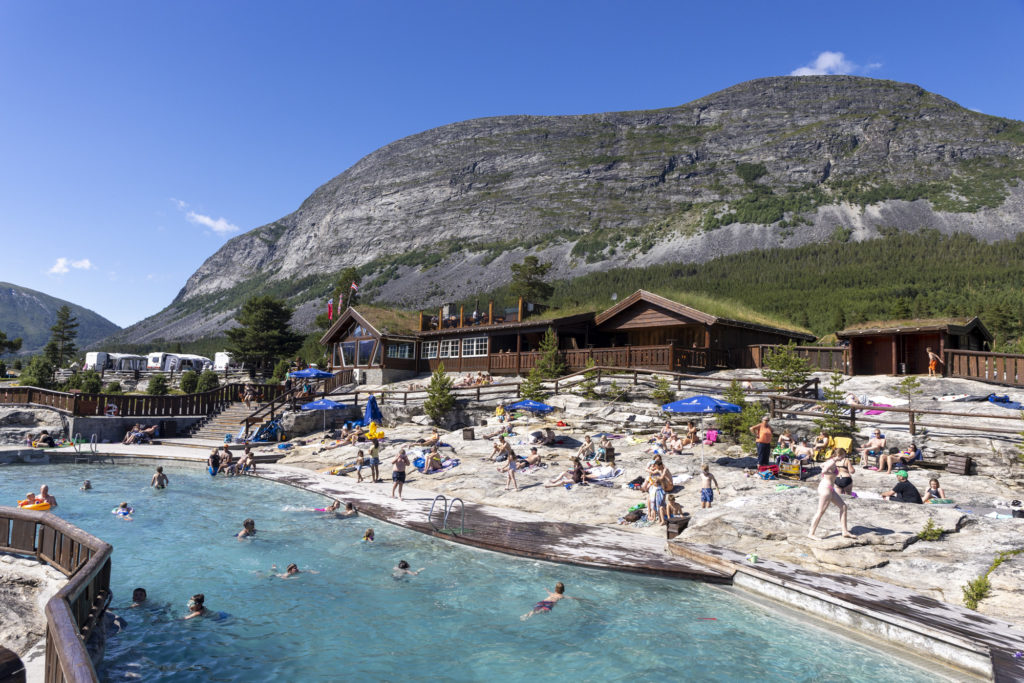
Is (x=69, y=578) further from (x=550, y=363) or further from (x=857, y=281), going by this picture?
(x=857, y=281)

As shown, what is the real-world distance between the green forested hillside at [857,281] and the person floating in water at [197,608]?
97.8 ft

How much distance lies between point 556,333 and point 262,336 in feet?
122

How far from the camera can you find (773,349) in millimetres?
28625

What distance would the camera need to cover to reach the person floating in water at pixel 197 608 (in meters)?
9.81

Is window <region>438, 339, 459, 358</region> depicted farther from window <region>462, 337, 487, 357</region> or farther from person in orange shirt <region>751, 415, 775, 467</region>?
person in orange shirt <region>751, 415, 775, 467</region>

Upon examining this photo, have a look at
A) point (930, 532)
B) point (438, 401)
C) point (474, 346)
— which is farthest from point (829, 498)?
point (474, 346)

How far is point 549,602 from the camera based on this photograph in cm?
1009

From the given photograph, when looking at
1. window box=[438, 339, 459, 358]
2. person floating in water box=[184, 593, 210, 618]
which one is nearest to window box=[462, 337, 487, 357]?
window box=[438, 339, 459, 358]

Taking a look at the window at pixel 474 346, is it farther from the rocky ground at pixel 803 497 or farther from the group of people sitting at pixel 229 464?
the group of people sitting at pixel 229 464

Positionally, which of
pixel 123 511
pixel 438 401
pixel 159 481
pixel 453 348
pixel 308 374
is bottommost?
pixel 123 511

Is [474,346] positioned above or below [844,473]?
above

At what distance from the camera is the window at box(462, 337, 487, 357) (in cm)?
3712

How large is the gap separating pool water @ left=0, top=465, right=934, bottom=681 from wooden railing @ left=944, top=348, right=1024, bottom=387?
63.6 ft

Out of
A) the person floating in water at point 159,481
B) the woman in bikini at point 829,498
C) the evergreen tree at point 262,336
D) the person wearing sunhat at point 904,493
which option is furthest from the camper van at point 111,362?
the person wearing sunhat at point 904,493
